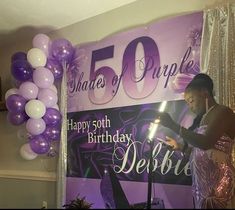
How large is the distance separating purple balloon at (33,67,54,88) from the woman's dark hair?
985 millimetres

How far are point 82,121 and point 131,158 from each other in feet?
1.76

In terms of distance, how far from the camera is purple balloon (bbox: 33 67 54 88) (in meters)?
2.21

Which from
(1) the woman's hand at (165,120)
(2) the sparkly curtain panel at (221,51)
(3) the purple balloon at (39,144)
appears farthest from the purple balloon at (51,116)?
(2) the sparkly curtain panel at (221,51)

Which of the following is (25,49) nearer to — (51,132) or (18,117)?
(18,117)

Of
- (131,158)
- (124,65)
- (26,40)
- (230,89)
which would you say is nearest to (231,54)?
(230,89)

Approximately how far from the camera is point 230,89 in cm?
168

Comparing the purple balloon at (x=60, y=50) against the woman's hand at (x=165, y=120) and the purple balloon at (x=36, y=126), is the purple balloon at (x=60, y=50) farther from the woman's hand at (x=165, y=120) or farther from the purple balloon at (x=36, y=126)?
the woman's hand at (x=165, y=120)

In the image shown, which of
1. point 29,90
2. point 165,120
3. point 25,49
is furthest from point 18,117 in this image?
point 165,120

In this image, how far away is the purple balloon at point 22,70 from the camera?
7.48ft

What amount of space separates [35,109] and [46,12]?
0.80 m

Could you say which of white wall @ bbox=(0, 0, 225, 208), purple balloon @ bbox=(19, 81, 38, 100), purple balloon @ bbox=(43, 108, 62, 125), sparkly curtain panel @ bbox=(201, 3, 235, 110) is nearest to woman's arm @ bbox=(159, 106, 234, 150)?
sparkly curtain panel @ bbox=(201, 3, 235, 110)

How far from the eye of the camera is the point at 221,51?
1.74 m

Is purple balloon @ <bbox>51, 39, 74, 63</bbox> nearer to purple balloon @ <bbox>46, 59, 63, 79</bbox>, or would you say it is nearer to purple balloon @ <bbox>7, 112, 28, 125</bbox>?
purple balloon @ <bbox>46, 59, 63, 79</bbox>

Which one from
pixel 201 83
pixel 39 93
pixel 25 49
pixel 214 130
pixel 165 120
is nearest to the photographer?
pixel 214 130
